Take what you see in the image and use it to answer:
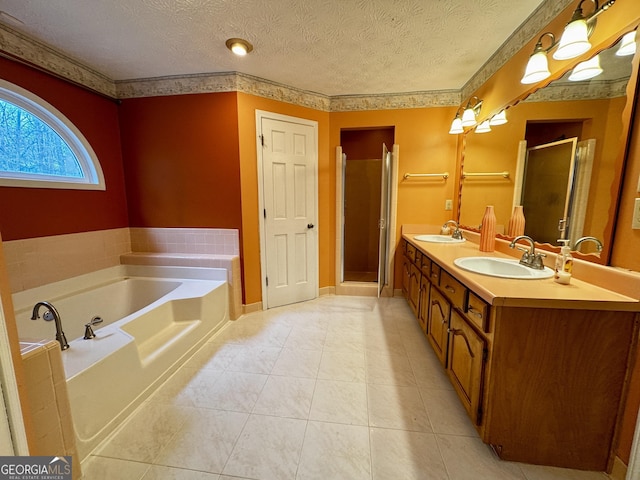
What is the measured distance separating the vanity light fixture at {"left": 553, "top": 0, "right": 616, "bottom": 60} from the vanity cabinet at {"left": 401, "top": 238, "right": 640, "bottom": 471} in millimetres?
1077

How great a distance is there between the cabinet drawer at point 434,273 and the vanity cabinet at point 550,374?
0.54 metres

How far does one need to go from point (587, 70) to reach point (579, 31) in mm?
195

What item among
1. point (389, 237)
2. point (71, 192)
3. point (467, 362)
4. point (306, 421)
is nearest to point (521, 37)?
point (389, 237)

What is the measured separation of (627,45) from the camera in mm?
1033

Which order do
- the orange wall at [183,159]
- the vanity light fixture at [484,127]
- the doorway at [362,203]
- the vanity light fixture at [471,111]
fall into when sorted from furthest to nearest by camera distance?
the doorway at [362,203], the orange wall at [183,159], the vanity light fixture at [471,111], the vanity light fixture at [484,127]

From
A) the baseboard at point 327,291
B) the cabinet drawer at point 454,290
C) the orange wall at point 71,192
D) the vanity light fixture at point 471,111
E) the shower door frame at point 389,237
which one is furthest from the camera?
the baseboard at point 327,291

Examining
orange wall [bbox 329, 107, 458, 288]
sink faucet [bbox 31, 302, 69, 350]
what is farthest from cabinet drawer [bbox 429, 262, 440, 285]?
sink faucet [bbox 31, 302, 69, 350]

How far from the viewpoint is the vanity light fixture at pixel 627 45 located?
1011 millimetres

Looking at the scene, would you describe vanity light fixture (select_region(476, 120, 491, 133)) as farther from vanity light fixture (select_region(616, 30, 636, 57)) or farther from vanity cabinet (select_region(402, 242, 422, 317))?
vanity cabinet (select_region(402, 242, 422, 317))

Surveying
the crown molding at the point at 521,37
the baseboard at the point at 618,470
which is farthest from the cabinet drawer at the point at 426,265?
the crown molding at the point at 521,37

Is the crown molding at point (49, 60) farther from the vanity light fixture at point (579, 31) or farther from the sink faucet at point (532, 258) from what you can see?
the sink faucet at point (532, 258)

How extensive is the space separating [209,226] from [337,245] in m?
1.45

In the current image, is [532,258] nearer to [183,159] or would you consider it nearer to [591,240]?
[591,240]

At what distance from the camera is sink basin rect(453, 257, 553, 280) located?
130cm
